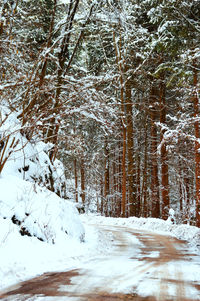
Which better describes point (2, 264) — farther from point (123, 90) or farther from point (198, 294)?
point (123, 90)

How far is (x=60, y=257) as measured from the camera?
5.19 m

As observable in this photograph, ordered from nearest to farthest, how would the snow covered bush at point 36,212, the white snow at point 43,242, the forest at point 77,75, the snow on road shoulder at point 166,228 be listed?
1. the white snow at point 43,242
2. the snow covered bush at point 36,212
3. the forest at point 77,75
4. the snow on road shoulder at point 166,228

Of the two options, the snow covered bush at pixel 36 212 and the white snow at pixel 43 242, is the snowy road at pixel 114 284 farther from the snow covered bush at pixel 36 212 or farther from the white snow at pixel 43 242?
the snow covered bush at pixel 36 212

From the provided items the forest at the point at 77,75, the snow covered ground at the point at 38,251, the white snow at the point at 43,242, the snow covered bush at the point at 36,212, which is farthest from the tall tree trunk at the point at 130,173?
the snow covered bush at the point at 36,212

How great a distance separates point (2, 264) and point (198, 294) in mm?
2487

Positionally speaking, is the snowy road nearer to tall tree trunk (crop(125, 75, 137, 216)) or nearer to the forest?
the forest

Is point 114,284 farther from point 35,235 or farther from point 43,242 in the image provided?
point 35,235

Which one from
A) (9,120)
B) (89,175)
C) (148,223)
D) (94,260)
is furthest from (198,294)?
(89,175)

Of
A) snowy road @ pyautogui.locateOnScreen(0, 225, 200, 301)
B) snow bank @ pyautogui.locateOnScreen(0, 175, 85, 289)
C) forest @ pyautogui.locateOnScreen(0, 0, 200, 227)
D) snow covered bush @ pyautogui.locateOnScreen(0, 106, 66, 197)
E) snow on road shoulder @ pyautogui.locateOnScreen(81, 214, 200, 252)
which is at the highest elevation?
forest @ pyautogui.locateOnScreen(0, 0, 200, 227)

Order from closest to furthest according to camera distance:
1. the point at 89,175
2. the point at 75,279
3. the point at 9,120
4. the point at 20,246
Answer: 1. the point at 75,279
2. the point at 20,246
3. the point at 9,120
4. the point at 89,175

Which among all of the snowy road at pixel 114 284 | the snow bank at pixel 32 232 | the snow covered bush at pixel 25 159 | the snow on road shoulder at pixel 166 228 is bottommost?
the snow on road shoulder at pixel 166 228

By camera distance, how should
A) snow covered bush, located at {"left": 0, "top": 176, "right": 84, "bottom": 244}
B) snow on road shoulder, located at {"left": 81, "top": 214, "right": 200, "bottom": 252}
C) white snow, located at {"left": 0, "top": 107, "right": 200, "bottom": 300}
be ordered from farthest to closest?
snow on road shoulder, located at {"left": 81, "top": 214, "right": 200, "bottom": 252} < snow covered bush, located at {"left": 0, "top": 176, "right": 84, "bottom": 244} < white snow, located at {"left": 0, "top": 107, "right": 200, "bottom": 300}

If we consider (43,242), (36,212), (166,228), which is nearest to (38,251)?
(43,242)

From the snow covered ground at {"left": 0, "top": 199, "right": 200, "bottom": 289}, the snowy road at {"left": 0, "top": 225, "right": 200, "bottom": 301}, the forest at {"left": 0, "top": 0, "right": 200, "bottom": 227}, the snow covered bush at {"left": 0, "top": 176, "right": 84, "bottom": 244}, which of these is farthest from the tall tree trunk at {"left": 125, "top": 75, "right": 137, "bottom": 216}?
the snowy road at {"left": 0, "top": 225, "right": 200, "bottom": 301}
